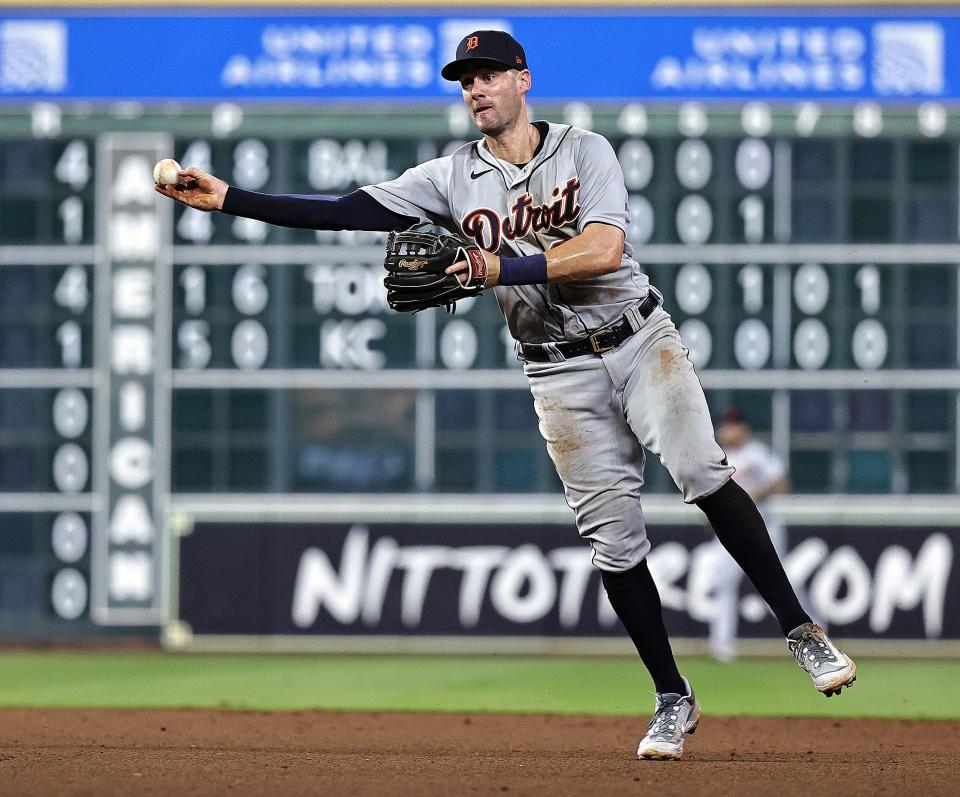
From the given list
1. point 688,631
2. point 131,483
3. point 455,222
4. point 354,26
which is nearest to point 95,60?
point 354,26

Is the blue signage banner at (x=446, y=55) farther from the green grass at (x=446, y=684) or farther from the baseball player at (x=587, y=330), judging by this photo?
the baseball player at (x=587, y=330)

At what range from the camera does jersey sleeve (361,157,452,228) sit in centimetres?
505

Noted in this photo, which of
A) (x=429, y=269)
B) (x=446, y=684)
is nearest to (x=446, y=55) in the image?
(x=446, y=684)

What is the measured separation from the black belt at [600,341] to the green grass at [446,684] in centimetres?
288

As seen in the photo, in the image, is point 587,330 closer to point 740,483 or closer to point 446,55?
point 740,483

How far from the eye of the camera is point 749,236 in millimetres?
10227

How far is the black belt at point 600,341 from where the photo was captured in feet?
16.1

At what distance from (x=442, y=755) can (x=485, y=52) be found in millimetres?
2118

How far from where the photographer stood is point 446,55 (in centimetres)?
1035

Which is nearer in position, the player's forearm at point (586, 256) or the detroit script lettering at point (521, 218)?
the player's forearm at point (586, 256)

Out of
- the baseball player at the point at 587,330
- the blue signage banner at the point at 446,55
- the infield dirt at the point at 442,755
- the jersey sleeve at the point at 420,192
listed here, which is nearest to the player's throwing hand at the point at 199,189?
the baseball player at the point at 587,330

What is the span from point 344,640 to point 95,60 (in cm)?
383

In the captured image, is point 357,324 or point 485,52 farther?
point 357,324

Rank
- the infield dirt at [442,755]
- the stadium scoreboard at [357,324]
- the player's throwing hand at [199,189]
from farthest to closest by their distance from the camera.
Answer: the stadium scoreboard at [357,324]
the player's throwing hand at [199,189]
the infield dirt at [442,755]
